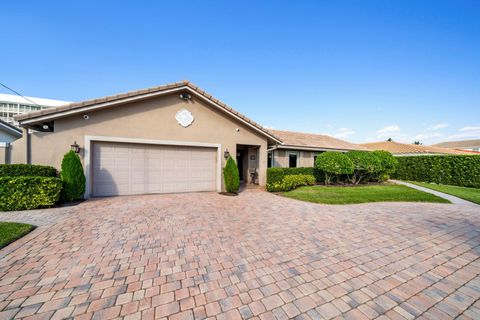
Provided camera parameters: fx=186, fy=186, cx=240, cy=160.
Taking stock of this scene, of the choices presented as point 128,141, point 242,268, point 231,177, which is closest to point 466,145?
point 231,177

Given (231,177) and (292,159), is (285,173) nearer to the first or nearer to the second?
(231,177)

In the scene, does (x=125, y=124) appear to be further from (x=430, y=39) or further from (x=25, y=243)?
(x=430, y=39)

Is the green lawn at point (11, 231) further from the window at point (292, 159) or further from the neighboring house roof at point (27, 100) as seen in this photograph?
the neighboring house roof at point (27, 100)

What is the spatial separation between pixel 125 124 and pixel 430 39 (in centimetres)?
1698

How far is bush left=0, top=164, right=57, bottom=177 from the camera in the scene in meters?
6.09

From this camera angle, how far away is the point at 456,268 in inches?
123

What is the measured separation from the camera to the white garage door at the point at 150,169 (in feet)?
26.2

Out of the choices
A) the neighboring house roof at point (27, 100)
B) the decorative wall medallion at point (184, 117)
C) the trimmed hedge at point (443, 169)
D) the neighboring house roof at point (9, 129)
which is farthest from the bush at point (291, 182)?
the neighboring house roof at point (27, 100)

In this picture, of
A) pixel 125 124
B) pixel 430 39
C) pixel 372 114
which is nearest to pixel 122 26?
pixel 125 124

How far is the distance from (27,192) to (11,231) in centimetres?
252

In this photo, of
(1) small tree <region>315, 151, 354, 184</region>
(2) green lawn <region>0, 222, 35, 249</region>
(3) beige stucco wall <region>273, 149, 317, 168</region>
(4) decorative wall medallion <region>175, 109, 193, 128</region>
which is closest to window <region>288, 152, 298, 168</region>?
Answer: (3) beige stucco wall <region>273, 149, 317, 168</region>

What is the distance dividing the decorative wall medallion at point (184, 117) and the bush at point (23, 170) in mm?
5184

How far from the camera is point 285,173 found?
11.5 m

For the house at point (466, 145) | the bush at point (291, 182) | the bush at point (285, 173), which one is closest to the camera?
the bush at point (291, 182)
